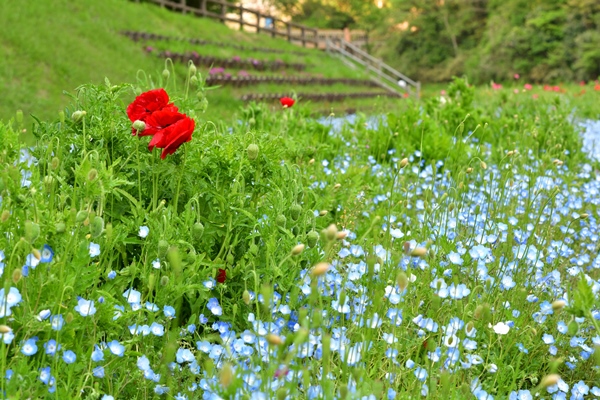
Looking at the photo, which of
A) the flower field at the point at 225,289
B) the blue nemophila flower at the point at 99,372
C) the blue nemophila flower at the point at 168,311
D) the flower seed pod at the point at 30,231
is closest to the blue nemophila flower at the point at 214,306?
the flower field at the point at 225,289

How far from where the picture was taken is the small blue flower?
5.05 feet

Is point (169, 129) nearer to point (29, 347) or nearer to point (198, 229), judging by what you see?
point (198, 229)

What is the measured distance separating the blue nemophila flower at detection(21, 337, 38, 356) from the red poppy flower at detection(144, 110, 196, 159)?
0.75 metres

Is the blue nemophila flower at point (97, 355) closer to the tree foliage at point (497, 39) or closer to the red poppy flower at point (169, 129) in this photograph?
the red poppy flower at point (169, 129)

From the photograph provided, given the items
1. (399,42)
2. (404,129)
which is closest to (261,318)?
(404,129)

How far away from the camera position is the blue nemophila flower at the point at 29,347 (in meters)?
1.54

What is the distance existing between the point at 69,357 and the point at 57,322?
0.34 feet

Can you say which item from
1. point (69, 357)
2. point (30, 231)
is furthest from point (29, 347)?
point (30, 231)

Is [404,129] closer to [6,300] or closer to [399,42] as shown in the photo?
[6,300]

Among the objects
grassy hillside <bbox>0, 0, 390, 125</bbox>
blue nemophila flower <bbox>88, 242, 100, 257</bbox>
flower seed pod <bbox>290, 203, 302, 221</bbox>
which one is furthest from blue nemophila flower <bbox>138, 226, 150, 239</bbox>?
grassy hillside <bbox>0, 0, 390, 125</bbox>

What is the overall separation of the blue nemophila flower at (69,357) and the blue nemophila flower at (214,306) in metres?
0.51

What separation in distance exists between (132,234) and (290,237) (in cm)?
59

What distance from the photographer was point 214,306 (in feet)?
6.73

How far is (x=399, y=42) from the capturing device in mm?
29062
